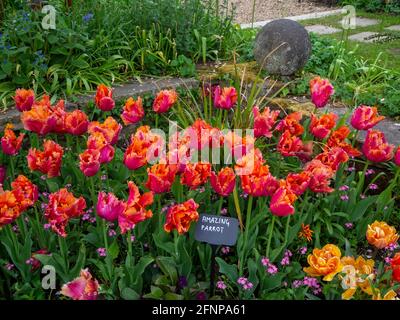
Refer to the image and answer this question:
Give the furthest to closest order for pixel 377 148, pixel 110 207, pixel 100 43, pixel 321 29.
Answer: pixel 321 29 → pixel 100 43 → pixel 377 148 → pixel 110 207

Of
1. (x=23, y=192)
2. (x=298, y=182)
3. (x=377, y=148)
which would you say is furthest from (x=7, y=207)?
(x=377, y=148)

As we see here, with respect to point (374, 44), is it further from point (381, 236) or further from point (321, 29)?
point (381, 236)

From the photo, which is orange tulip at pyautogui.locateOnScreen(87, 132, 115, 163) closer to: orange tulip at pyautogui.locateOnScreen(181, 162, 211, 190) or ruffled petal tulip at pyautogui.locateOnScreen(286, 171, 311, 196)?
orange tulip at pyautogui.locateOnScreen(181, 162, 211, 190)

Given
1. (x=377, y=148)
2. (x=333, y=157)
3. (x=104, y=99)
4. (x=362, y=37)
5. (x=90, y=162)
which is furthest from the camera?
(x=362, y=37)

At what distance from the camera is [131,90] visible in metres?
3.91

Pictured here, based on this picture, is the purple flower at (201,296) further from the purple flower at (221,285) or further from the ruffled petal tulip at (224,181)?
the ruffled petal tulip at (224,181)

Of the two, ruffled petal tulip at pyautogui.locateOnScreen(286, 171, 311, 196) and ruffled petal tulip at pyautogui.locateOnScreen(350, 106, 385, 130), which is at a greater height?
ruffled petal tulip at pyautogui.locateOnScreen(350, 106, 385, 130)

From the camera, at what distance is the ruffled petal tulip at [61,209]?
1.86 meters

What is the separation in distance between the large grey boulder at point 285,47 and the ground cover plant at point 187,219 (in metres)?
1.66

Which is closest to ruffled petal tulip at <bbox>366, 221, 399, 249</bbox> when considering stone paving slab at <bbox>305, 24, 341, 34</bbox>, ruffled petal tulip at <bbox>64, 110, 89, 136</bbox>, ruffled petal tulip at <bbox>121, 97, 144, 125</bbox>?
ruffled petal tulip at <bbox>121, 97, 144, 125</bbox>

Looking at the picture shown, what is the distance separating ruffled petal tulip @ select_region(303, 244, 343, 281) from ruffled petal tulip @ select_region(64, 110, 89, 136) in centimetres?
109

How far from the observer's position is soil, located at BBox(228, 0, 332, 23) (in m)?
8.35

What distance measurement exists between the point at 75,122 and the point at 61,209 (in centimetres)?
49
